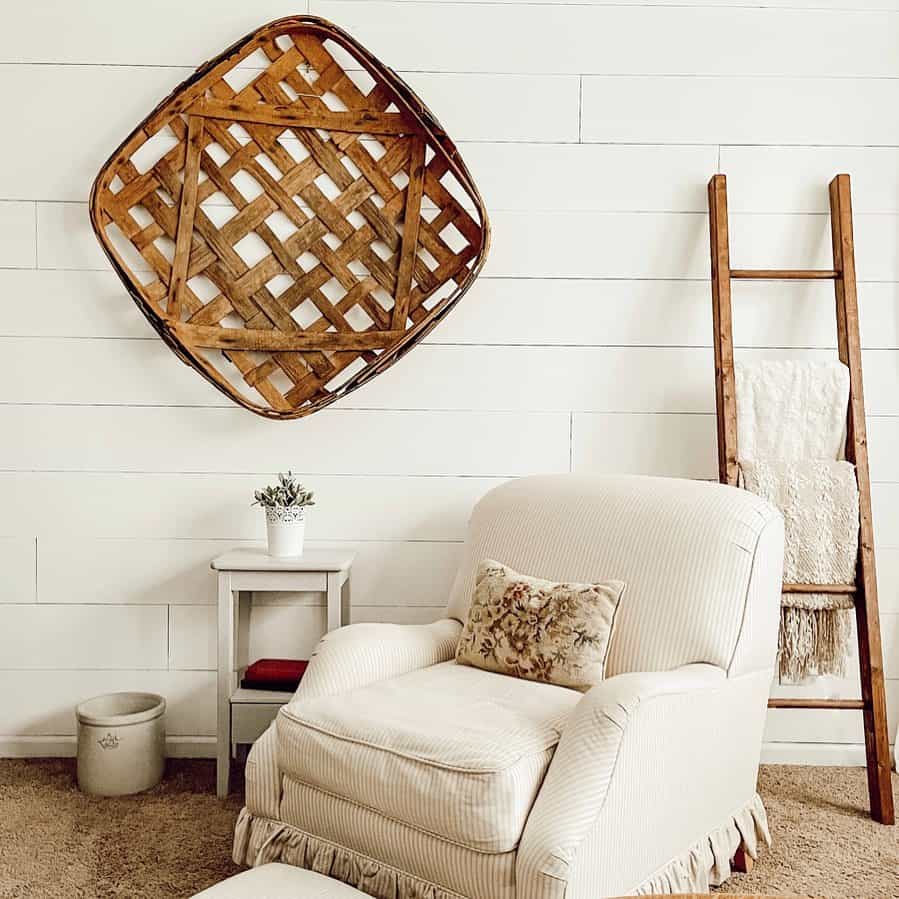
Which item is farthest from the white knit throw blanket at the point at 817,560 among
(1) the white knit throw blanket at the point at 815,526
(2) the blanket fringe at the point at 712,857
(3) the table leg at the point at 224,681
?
(3) the table leg at the point at 224,681

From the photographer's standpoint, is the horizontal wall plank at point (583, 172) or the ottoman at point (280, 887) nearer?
the ottoman at point (280, 887)

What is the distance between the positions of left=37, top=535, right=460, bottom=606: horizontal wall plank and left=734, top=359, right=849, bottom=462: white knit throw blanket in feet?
2.86

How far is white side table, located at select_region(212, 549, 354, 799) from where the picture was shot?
8.09ft

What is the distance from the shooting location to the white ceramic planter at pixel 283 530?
2.55 metres

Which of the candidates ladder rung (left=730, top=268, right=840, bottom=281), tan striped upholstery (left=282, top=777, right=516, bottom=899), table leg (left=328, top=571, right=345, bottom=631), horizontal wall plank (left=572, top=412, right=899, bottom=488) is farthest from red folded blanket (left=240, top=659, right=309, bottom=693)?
ladder rung (left=730, top=268, right=840, bottom=281)

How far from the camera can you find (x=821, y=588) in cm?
245

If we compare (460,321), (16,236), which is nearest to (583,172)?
(460,321)

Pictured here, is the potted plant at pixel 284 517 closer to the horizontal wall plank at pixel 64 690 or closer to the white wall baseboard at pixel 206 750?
the horizontal wall plank at pixel 64 690

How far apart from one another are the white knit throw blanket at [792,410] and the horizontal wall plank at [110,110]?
85 centimetres

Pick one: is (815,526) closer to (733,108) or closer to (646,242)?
(646,242)

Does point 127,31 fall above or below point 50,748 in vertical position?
above

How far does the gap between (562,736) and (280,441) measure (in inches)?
53.1

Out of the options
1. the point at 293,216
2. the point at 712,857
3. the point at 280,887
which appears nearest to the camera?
the point at 280,887

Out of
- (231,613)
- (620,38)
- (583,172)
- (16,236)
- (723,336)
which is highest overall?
(620,38)
